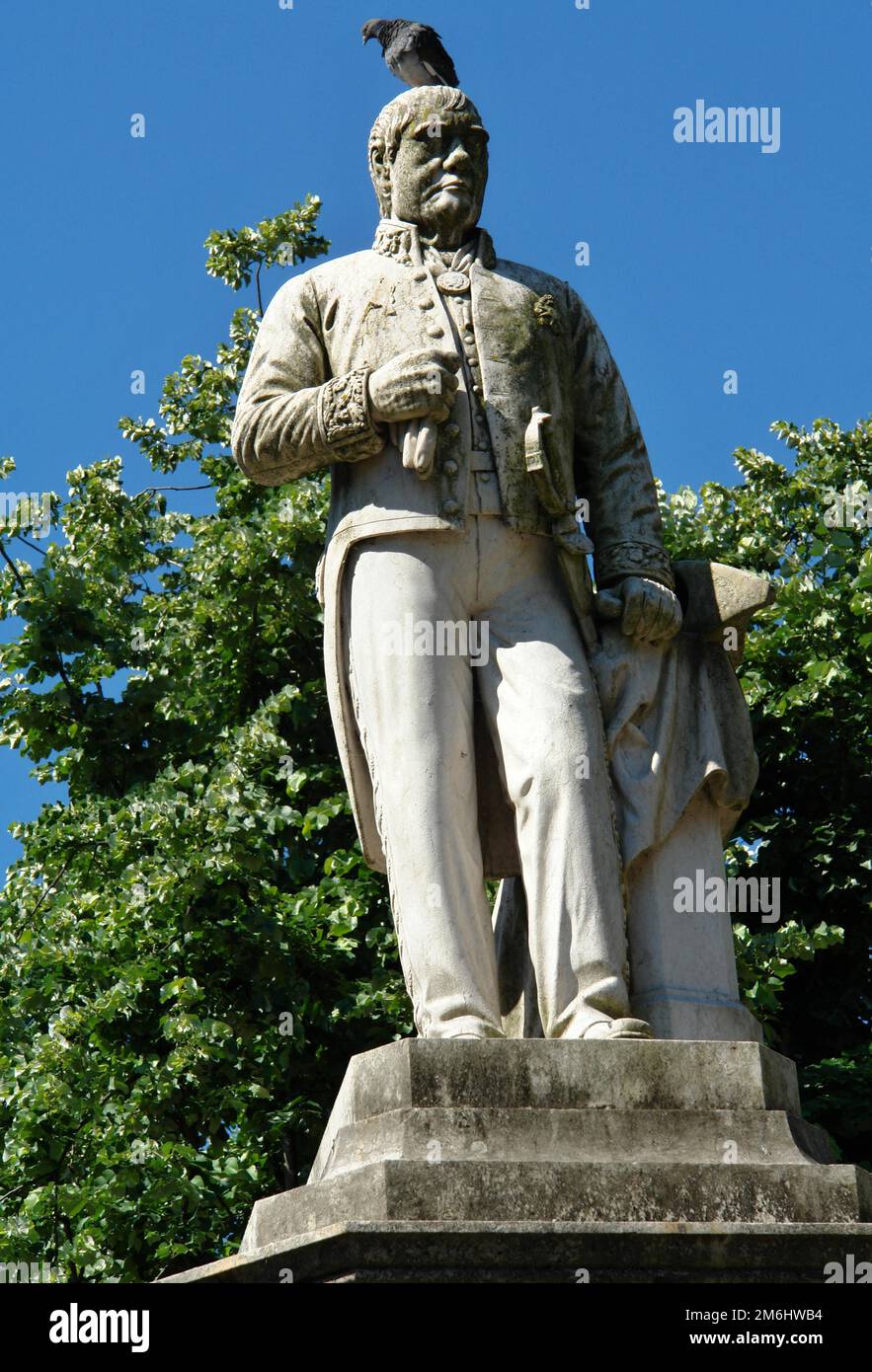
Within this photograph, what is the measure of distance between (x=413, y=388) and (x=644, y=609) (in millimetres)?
1099

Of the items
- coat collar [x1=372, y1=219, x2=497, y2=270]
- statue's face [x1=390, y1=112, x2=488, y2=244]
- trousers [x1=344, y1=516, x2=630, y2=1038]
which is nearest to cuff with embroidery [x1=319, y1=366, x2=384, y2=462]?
trousers [x1=344, y1=516, x2=630, y2=1038]

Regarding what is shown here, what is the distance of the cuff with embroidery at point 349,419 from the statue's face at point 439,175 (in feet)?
2.63

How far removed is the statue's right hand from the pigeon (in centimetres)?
145

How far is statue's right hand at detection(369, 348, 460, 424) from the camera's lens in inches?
313

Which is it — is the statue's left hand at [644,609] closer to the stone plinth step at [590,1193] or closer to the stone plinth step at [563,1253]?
the stone plinth step at [590,1193]

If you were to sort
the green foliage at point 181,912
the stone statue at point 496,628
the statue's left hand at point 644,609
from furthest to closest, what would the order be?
1. the green foliage at point 181,912
2. the statue's left hand at point 644,609
3. the stone statue at point 496,628

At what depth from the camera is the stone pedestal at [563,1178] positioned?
6.59 m

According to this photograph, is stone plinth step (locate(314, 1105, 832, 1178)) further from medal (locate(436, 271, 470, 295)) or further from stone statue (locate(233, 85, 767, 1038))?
medal (locate(436, 271, 470, 295))

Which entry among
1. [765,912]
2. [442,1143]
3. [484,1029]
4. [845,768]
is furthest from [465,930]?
[845,768]

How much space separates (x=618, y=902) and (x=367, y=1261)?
1670 millimetres

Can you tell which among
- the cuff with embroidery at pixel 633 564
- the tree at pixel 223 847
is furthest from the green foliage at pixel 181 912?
the cuff with embroidery at pixel 633 564

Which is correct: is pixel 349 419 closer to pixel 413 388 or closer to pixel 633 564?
pixel 413 388

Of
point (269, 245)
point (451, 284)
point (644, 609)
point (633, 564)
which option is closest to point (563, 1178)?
point (644, 609)

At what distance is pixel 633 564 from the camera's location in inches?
332
